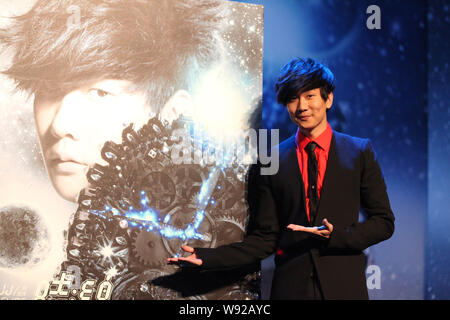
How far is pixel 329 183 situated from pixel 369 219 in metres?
0.19

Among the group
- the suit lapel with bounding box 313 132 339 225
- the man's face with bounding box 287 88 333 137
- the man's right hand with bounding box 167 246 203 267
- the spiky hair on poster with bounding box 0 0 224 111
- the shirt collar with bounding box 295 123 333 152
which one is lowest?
the man's right hand with bounding box 167 246 203 267

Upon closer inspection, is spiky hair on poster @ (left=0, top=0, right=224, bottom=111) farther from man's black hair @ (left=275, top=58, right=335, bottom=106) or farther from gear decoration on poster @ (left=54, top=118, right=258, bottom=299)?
man's black hair @ (left=275, top=58, right=335, bottom=106)

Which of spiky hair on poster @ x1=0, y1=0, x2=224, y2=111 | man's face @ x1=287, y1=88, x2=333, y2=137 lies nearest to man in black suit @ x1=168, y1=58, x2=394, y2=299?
man's face @ x1=287, y1=88, x2=333, y2=137

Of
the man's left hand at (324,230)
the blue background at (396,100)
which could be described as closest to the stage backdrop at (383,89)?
the blue background at (396,100)

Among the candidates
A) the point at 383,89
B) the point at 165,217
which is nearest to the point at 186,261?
the point at 165,217

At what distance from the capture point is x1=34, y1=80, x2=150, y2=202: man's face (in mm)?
1666

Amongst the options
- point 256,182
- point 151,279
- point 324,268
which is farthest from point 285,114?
point 151,279

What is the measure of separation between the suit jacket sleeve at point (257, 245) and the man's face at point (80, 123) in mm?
540

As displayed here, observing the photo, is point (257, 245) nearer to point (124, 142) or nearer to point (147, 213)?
point (147, 213)

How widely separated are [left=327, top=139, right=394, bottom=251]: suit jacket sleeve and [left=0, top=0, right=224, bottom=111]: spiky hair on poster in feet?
2.56

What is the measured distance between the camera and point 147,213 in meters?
1.78

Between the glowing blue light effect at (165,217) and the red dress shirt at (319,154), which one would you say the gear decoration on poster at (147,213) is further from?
the red dress shirt at (319,154)

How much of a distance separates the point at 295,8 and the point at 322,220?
3.34 ft

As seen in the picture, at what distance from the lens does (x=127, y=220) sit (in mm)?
1747
